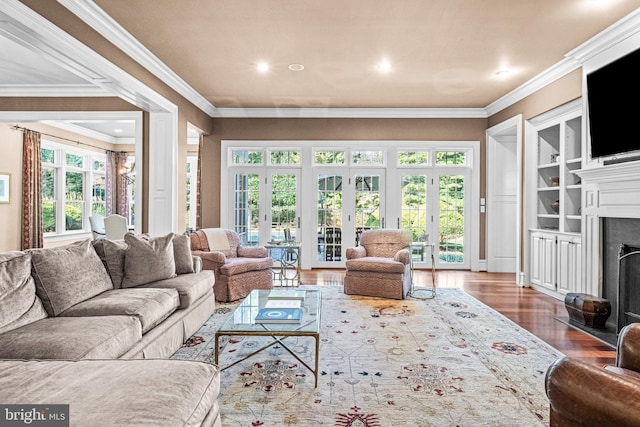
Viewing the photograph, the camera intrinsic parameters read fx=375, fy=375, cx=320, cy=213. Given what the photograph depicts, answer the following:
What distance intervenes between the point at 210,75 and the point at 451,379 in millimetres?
4690

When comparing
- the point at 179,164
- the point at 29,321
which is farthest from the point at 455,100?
the point at 29,321

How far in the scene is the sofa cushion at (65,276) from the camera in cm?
248

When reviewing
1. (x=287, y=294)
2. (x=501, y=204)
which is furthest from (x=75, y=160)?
Answer: (x=501, y=204)

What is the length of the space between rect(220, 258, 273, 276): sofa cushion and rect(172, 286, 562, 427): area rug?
2.19 ft

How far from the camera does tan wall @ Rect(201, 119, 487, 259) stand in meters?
7.02

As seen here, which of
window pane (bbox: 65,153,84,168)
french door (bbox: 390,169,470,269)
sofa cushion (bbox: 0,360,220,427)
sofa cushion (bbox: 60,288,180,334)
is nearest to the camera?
sofa cushion (bbox: 0,360,220,427)

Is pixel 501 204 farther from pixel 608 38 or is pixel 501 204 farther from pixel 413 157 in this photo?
pixel 608 38

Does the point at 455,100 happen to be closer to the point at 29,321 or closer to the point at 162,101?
the point at 162,101

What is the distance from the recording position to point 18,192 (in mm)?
6969

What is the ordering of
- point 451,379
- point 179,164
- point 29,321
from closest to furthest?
point 29,321
point 451,379
point 179,164

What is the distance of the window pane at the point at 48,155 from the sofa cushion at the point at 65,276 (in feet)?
20.7

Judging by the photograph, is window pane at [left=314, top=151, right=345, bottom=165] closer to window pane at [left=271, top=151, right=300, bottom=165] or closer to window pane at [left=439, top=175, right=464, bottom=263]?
window pane at [left=271, top=151, right=300, bottom=165]

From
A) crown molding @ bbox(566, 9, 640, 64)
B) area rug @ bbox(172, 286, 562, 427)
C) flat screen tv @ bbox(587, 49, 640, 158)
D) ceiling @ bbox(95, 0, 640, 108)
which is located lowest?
area rug @ bbox(172, 286, 562, 427)

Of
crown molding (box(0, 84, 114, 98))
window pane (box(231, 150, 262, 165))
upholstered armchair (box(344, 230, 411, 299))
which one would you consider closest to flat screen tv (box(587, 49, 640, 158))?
upholstered armchair (box(344, 230, 411, 299))
